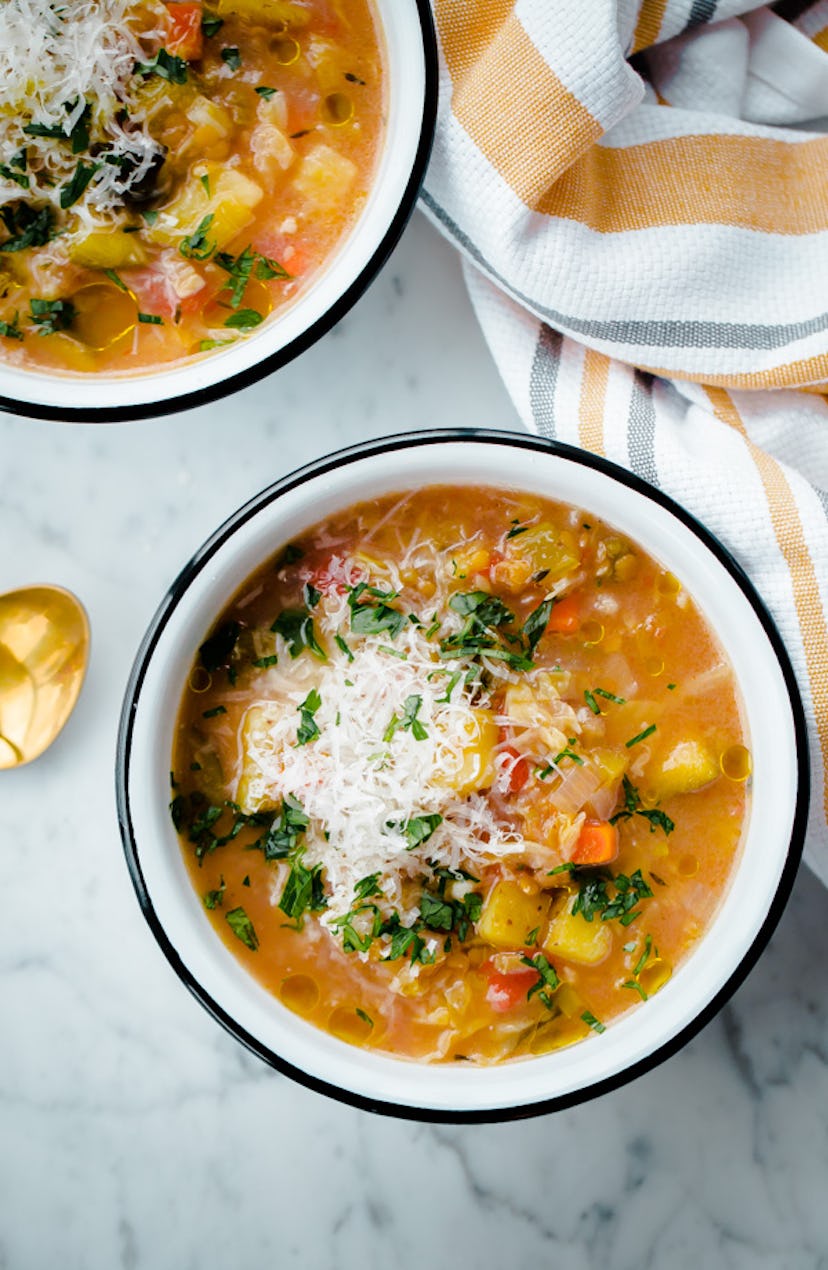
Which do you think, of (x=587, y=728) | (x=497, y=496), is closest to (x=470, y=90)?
(x=497, y=496)

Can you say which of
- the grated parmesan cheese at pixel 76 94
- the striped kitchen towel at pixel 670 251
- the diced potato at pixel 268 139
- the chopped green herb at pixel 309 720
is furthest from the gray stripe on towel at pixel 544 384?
the grated parmesan cheese at pixel 76 94

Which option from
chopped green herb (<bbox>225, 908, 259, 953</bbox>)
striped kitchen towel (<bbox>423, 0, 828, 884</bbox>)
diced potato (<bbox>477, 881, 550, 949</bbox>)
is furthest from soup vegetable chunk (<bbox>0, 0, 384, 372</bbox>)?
diced potato (<bbox>477, 881, 550, 949</bbox>)

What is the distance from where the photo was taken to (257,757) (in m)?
2.16

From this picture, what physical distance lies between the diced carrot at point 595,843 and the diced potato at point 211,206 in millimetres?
1347

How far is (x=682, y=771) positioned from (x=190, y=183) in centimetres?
150

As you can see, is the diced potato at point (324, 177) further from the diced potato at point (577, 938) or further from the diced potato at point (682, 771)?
the diced potato at point (577, 938)

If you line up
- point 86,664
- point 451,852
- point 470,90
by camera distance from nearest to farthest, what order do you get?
point 451,852 → point 470,90 → point 86,664

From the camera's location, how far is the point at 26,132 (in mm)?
2154

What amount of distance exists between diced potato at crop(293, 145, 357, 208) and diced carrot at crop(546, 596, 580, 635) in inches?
36.7

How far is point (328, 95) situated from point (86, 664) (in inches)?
51.5

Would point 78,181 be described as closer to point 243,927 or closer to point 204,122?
point 204,122

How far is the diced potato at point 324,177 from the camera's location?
230 cm

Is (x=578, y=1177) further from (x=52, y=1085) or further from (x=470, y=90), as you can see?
(x=470, y=90)

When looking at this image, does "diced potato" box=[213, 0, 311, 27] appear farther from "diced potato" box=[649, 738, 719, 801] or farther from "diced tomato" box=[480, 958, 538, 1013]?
"diced tomato" box=[480, 958, 538, 1013]
